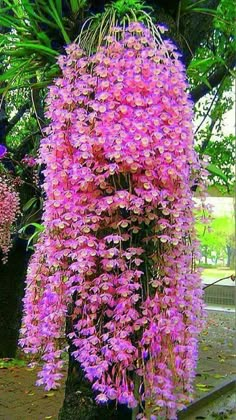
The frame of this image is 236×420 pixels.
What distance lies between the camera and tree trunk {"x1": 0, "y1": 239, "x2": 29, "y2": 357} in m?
3.56

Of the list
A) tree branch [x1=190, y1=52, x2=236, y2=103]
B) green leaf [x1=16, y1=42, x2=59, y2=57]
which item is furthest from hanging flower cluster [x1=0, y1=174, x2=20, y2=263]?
green leaf [x1=16, y1=42, x2=59, y2=57]

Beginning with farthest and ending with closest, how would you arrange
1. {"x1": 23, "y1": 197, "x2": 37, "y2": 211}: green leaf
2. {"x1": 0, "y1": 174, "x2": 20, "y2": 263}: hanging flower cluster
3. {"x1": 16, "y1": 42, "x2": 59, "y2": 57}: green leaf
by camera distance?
{"x1": 23, "y1": 197, "x2": 37, "y2": 211}: green leaf
{"x1": 0, "y1": 174, "x2": 20, "y2": 263}: hanging flower cluster
{"x1": 16, "y1": 42, "x2": 59, "y2": 57}: green leaf

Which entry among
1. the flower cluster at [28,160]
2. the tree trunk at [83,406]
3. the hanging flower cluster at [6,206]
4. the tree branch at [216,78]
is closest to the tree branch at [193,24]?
the tree trunk at [83,406]

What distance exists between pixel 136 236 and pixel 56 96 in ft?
1.24

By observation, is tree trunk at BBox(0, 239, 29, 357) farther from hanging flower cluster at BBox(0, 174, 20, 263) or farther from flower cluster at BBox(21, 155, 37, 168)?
hanging flower cluster at BBox(0, 174, 20, 263)

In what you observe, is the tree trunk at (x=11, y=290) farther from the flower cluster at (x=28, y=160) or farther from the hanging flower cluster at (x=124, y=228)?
the hanging flower cluster at (x=124, y=228)

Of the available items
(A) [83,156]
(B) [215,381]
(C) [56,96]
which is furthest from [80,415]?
(B) [215,381]

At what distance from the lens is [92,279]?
1035 mm

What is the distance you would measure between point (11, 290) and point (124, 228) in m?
2.67

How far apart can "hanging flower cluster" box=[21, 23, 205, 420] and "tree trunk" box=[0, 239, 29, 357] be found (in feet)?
8.33

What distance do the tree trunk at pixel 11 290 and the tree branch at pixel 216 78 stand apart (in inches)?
65.9

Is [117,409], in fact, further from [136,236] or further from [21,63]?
[21,63]

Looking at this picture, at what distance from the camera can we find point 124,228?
1089 millimetres

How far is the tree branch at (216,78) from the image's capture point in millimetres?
2722
